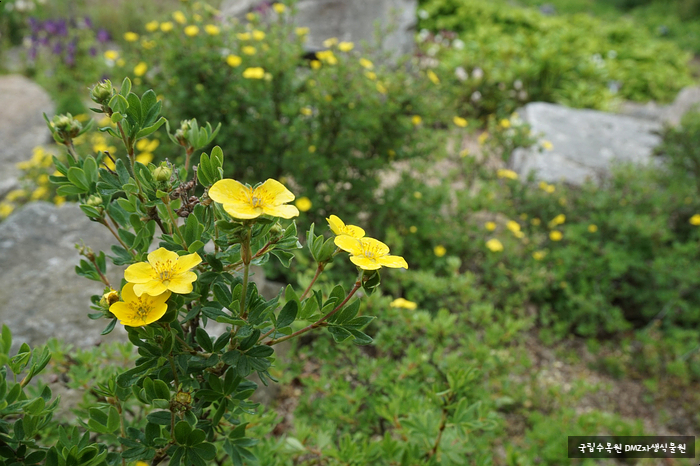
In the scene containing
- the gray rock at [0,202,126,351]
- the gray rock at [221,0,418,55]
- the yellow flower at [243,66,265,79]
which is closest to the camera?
the gray rock at [0,202,126,351]

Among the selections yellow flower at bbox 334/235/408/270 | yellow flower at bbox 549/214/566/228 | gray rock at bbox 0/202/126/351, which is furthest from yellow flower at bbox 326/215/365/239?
yellow flower at bbox 549/214/566/228

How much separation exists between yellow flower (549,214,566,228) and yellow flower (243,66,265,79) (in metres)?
2.24

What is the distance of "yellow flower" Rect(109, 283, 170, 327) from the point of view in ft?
2.10

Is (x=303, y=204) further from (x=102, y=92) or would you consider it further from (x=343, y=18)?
(x=343, y=18)

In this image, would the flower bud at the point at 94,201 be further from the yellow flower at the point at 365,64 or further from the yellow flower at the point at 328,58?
the yellow flower at the point at 365,64

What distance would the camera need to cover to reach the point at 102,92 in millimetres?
705

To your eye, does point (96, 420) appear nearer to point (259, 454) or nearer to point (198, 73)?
point (259, 454)

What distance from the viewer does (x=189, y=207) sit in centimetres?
77

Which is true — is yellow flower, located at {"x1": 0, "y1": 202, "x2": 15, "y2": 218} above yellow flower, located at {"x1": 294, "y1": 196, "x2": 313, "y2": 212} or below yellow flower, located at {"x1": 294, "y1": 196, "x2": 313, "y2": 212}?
below

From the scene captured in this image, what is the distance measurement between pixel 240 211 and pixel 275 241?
0.40 feet

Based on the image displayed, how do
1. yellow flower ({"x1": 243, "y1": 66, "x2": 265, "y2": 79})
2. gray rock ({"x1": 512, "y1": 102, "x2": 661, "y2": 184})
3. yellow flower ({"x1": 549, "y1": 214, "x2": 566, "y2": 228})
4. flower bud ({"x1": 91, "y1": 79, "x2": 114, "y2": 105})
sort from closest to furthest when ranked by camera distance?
1. flower bud ({"x1": 91, "y1": 79, "x2": 114, "y2": 105})
2. yellow flower ({"x1": 243, "y1": 66, "x2": 265, "y2": 79})
3. yellow flower ({"x1": 549, "y1": 214, "x2": 566, "y2": 228})
4. gray rock ({"x1": 512, "y1": 102, "x2": 661, "y2": 184})

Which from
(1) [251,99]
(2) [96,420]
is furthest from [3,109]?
(2) [96,420]

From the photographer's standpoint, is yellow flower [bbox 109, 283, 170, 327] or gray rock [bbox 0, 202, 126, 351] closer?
yellow flower [bbox 109, 283, 170, 327]

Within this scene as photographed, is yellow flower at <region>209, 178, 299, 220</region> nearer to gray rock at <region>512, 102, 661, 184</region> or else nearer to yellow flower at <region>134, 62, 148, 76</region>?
yellow flower at <region>134, 62, 148, 76</region>
